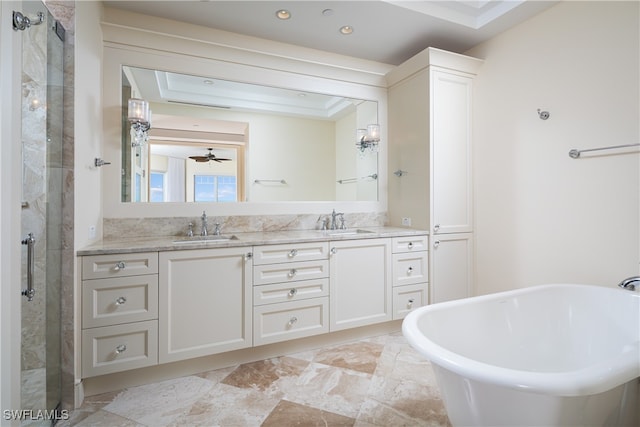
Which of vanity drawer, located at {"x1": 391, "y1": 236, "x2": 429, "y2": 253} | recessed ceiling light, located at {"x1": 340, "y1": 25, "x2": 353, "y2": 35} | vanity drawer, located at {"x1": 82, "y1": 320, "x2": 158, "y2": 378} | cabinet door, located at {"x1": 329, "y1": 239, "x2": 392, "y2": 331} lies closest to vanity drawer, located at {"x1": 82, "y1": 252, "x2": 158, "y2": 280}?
vanity drawer, located at {"x1": 82, "y1": 320, "x2": 158, "y2": 378}

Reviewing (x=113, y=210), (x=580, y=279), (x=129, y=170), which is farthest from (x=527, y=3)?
(x=113, y=210)

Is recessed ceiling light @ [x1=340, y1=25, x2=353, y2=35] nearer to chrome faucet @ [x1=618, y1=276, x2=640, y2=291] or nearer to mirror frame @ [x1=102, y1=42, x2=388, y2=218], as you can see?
mirror frame @ [x1=102, y1=42, x2=388, y2=218]

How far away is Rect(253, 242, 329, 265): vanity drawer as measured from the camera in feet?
6.99

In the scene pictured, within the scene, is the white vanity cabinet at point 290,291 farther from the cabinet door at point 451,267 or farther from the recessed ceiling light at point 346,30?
the recessed ceiling light at point 346,30

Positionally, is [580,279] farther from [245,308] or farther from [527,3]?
[245,308]

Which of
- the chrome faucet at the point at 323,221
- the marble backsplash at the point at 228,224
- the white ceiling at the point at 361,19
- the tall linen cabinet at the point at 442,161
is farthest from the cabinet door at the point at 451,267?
A: the white ceiling at the point at 361,19

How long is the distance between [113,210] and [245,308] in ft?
4.00

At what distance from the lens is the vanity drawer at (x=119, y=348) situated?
174 cm

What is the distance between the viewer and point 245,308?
2.09 m

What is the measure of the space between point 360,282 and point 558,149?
5.73 feet

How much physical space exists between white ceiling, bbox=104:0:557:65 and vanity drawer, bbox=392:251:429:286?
190 centimetres

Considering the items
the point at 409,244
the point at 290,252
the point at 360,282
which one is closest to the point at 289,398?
the point at 290,252

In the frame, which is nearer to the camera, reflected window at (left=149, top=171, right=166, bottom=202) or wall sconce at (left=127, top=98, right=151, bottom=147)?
wall sconce at (left=127, top=98, right=151, bottom=147)

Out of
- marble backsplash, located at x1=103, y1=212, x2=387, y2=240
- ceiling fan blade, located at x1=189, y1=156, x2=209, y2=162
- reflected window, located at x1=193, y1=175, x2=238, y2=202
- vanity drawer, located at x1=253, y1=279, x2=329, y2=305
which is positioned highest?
ceiling fan blade, located at x1=189, y1=156, x2=209, y2=162
